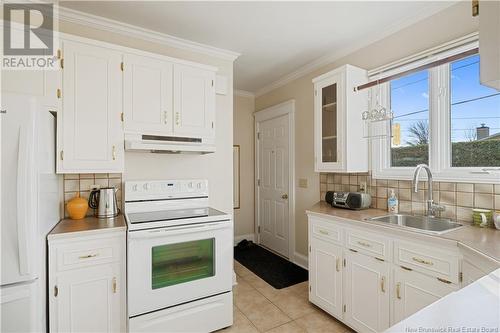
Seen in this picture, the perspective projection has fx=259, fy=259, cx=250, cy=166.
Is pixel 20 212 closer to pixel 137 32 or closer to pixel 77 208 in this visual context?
pixel 77 208

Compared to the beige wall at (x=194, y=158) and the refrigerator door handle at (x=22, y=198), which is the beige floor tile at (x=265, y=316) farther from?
the refrigerator door handle at (x=22, y=198)

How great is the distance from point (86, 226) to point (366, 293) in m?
2.08

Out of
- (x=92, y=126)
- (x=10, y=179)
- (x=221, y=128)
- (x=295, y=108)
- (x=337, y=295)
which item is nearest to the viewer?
(x=10, y=179)

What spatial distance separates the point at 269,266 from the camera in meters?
3.40

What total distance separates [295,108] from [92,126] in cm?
240

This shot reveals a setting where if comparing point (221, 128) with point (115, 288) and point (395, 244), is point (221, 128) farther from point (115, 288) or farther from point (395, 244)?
point (395, 244)

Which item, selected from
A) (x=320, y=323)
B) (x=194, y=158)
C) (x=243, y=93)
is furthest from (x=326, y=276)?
(x=243, y=93)

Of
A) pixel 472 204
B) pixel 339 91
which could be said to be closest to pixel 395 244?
pixel 472 204

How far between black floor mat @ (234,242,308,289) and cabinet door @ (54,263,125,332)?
1657 mm

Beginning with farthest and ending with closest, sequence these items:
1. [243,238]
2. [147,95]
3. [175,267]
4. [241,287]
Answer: [243,238]
[241,287]
[147,95]
[175,267]

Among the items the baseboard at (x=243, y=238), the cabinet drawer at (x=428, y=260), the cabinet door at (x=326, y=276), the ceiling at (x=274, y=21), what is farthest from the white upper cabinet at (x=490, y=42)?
the baseboard at (x=243, y=238)

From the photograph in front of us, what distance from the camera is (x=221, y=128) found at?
9.43ft

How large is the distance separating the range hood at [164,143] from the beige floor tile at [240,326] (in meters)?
1.50

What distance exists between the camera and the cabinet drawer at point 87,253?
164 cm
